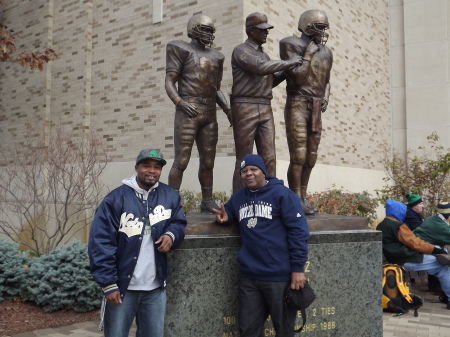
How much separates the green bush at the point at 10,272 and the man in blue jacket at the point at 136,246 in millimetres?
3634

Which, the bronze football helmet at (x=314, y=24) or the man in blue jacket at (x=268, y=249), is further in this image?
the bronze football helmet at (x=314, y=24)

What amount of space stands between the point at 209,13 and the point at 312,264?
6517 mm

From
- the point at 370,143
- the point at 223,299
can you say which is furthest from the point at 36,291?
the point at 370,143

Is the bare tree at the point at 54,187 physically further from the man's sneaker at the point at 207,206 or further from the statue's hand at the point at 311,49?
the statue's hand at the point at 311,49

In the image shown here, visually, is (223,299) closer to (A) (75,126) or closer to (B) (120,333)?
(B) (120,333)

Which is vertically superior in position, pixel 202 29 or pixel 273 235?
pixel 202 29

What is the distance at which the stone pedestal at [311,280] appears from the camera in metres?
3.89

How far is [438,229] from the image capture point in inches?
264

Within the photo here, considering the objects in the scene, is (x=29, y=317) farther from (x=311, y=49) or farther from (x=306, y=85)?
(x=311, y=49)

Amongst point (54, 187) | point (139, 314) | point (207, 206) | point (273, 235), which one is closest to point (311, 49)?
point (207, 206)

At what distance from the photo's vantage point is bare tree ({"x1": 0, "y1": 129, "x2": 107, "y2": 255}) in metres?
8.20

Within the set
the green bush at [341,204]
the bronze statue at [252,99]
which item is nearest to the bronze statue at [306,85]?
the bronze statue at [252,99]

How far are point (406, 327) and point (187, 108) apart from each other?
3530mm

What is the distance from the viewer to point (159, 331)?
10.8 ft
